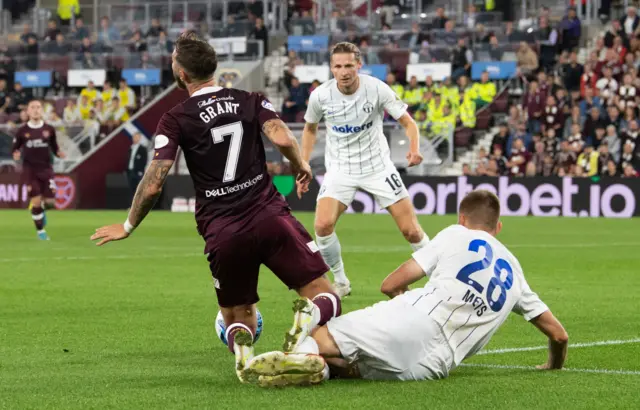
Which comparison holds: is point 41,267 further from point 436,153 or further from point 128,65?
point 128,65

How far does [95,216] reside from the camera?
29.9 m

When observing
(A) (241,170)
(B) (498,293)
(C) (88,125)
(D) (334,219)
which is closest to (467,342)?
(B) (498,293)

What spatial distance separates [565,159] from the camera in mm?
28875

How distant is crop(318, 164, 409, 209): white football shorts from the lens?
1238 cm

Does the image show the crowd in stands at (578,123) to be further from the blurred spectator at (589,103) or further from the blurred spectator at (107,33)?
the blurred spectator at (107,33)

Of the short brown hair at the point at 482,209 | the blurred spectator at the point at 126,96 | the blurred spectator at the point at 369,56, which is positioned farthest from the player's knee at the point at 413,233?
the blurred spectator at the point at 126,96

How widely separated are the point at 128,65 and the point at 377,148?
26.6 m

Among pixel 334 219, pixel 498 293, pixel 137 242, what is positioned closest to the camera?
pixel 498 293

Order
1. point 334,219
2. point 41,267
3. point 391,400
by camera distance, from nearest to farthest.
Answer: point 391,400, point 334,219, point 41,267

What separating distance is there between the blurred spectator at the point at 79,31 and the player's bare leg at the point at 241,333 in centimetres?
3368

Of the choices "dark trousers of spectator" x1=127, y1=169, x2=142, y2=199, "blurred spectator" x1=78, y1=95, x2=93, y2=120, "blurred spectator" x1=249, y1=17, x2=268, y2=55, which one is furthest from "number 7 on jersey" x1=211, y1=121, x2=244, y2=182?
"blurred spectator" x1=249, y1=17, x2=268, y2=55

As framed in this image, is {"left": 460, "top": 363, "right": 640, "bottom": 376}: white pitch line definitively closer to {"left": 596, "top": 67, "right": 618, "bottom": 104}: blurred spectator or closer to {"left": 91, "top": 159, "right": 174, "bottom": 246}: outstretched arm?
{"left": 91, "top": 159, "right": 174, "bottom": 246}: outstretched arm

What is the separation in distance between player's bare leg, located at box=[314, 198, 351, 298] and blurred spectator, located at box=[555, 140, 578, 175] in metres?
17.1

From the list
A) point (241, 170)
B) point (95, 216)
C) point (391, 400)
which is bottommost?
point (95, 216)
